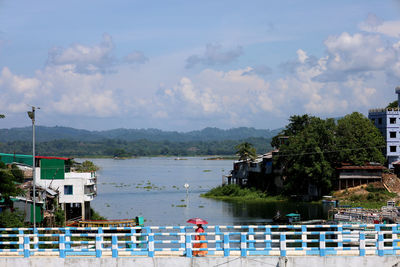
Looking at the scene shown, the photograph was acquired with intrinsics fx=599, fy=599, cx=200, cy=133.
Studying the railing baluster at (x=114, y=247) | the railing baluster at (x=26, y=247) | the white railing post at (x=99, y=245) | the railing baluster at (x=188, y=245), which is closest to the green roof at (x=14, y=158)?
the railing baluster at (x=26, y=247)

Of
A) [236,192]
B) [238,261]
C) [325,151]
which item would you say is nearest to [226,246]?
[238,261]

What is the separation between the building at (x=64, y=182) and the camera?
215 ft

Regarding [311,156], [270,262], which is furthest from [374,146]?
[270,262]

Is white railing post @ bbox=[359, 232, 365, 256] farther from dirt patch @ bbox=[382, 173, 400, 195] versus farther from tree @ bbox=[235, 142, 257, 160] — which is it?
Result: tree @ bbox=[235, 142, 257, 160]

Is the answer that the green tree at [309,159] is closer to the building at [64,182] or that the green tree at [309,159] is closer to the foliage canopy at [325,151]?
the foliage canopy at [325,151]

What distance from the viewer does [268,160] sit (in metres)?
115

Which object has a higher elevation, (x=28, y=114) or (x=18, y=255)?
(x=28, y=114)

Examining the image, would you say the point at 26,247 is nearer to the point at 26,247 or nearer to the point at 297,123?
the point at 26,247

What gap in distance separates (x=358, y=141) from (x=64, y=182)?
59681 millimetres

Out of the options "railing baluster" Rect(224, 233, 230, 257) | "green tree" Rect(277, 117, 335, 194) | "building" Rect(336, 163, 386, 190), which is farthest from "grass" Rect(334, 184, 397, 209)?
"railing baluster" Rect(224, 233, 230, 257)

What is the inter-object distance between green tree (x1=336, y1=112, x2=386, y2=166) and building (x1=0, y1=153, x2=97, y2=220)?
1982 inches

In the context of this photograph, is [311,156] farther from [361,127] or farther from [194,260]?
[194,260]

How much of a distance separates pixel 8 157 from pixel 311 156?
53.4 m

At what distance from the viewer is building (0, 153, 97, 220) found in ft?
215
